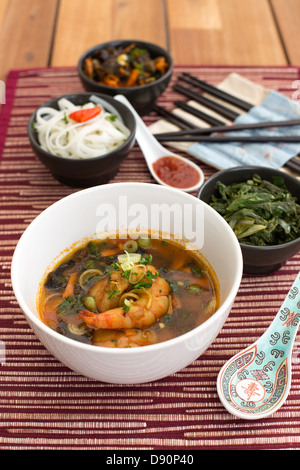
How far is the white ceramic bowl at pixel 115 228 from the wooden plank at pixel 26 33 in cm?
174

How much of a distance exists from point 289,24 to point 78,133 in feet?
7.19

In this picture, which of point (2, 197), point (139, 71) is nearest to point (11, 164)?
point (2, 197)

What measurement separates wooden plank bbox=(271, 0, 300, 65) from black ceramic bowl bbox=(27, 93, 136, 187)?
1554 mm

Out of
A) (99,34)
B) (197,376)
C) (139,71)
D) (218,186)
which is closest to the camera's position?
(197,376)

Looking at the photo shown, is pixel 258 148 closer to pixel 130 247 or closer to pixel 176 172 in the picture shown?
pixel 176 172

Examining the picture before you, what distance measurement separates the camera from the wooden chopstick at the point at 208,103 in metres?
2.71

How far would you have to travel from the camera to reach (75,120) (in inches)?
92.7

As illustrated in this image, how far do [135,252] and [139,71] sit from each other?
1345 mm

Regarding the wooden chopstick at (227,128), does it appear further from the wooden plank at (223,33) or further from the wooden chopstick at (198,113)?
the wooden plank at (223,33)

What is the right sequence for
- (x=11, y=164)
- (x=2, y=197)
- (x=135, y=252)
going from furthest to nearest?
(x=11, y=164), (x=2, y=197), (x=135, y=252)

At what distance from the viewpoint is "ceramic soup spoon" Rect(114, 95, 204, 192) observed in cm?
235

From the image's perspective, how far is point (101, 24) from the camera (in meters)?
3.60

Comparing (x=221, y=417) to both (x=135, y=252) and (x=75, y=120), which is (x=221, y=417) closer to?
(x=135, y=252)

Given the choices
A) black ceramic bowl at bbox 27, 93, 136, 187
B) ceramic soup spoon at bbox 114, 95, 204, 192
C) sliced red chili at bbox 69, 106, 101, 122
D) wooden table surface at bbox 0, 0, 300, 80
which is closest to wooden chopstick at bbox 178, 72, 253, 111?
wooden table surface at bbox 0, 0, 300, 80
